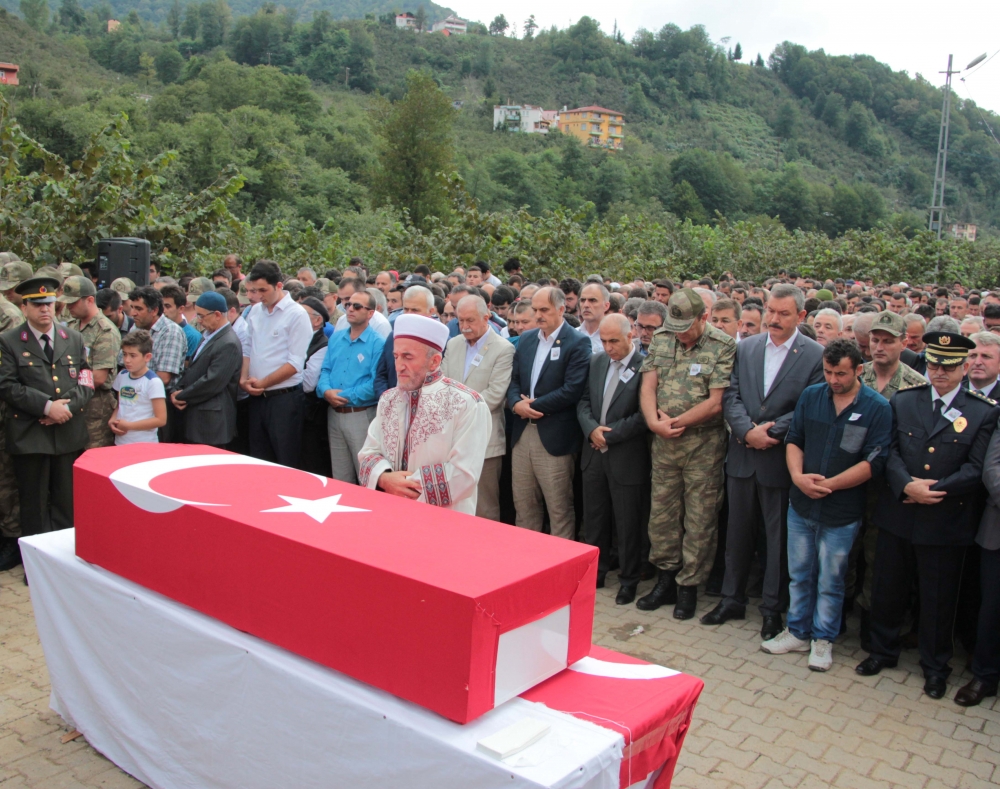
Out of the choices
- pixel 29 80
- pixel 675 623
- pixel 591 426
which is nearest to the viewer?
pixel 675 623

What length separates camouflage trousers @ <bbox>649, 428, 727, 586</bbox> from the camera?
18.9 ft

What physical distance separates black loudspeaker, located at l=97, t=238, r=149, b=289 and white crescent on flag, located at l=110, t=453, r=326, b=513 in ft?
19.5

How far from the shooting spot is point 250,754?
300cm

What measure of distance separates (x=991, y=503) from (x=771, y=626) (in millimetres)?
1554

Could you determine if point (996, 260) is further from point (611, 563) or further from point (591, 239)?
point (611, 563)

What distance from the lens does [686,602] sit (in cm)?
579

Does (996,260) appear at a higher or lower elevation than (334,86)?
lower

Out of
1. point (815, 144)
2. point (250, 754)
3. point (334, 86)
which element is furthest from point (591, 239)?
point (815, 144)

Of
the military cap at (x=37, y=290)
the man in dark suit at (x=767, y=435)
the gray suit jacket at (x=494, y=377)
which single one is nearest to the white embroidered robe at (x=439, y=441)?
the man in dark suit at (x=767, y=435)

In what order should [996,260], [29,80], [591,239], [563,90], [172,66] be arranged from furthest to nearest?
[563,90] → [172,66] → [29,80] → [996,260] → [591,239]

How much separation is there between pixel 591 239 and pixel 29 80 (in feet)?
184

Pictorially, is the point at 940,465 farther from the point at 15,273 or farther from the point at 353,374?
the point at 15,273

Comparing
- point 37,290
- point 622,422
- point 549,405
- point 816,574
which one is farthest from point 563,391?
point 37,290

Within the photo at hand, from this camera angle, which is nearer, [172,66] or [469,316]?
[469,316]
